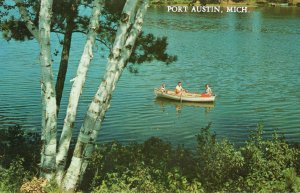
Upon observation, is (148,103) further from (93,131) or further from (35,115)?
(93,131)

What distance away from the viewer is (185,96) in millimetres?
36719

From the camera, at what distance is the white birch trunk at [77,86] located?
9758mm

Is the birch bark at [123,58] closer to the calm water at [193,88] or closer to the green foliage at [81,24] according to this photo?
the green foliage at [81,24]

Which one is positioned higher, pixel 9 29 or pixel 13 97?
pixel 9 29

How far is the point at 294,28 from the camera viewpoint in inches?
3342

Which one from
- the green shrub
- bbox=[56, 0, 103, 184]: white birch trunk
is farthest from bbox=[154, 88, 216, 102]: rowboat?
bbox=[56, 0, 103, 184]: white birch trunk

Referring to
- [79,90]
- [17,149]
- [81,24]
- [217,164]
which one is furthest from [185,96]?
[79,90]

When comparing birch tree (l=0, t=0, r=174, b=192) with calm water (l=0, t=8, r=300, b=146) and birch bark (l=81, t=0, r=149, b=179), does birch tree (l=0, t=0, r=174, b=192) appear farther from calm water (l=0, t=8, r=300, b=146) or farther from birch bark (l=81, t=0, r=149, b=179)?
calm water (l=0, t=8, r=300, b=146)

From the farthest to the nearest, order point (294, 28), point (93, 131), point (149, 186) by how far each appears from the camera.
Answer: point (294, 28)
point (149, 186)
point (93, 131)

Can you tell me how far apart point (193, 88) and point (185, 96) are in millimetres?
4696

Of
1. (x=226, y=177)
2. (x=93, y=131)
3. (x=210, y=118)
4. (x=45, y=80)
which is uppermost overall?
(x=45, y=80)

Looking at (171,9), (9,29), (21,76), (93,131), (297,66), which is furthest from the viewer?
(171,9)

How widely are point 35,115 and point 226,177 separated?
20.2 metres

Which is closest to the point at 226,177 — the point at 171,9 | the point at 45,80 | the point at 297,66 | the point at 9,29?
the point at 45,80
